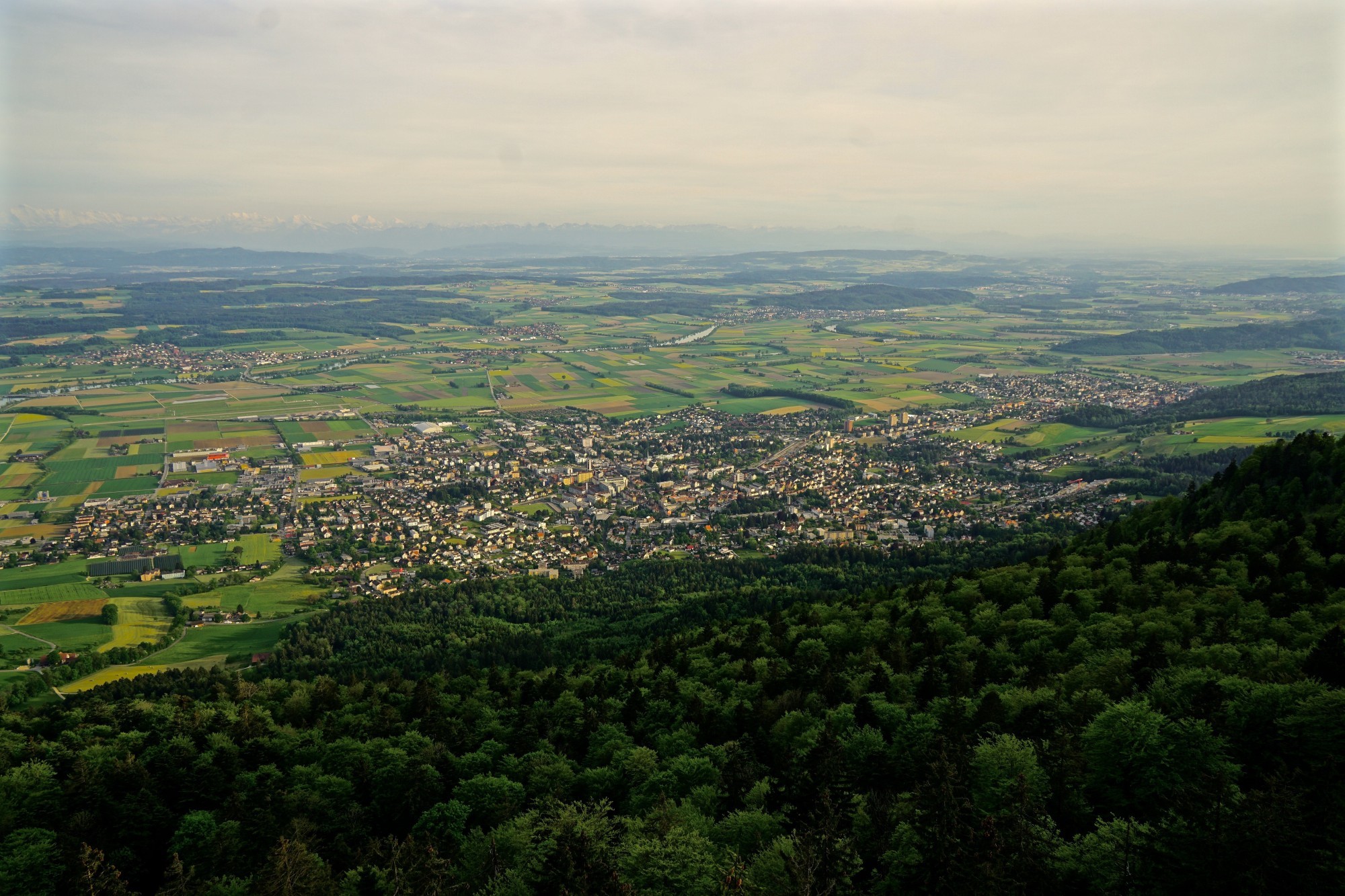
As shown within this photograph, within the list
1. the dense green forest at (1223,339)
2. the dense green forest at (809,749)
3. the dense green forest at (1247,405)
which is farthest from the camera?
the dense green forest at (1223,339)

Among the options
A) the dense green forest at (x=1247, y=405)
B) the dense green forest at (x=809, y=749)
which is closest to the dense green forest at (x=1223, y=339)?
the dense green forest at (x=1247, y=405)

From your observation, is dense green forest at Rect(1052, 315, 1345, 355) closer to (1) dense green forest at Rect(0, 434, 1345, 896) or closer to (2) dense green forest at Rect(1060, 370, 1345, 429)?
(2) dense green forest at Rect(1060, 370, 1345, 429)

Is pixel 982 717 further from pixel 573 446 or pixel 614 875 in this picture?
pixel 573 446

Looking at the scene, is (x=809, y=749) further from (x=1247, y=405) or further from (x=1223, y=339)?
(x=1223, y=339)

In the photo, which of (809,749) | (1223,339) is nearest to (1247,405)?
(1223,339)

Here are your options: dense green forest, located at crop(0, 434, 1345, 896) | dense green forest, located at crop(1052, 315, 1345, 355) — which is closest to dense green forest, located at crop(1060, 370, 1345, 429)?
dense green forest, located at crop(1052, 315, 1345, 355)

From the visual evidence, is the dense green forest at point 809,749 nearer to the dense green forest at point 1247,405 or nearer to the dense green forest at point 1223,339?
the dense green forest at point 1247,405
